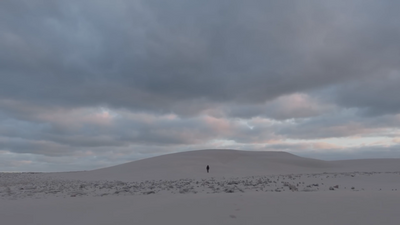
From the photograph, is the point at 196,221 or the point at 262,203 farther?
the point at 262,203

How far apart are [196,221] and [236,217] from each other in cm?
104

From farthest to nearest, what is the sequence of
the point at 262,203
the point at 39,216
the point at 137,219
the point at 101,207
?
the point at 101,207, the point at 39,216, the point at 262,203, the point at 137,219

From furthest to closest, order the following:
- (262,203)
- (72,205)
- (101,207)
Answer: (72,205), (101,207), (262,203)

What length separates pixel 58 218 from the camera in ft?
31.0

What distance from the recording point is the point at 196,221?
25.2ft

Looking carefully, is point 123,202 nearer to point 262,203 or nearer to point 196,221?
point 196,221

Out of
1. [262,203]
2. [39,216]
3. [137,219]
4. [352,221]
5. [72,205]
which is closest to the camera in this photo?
[352,221]

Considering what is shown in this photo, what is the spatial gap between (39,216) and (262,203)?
7248 mm

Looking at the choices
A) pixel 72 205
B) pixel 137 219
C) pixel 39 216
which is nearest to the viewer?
pixel 137 219

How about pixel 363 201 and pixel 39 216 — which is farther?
pixel 39 216

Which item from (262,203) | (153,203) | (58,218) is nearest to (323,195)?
(262,203)

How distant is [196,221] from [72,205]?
19.3 feet

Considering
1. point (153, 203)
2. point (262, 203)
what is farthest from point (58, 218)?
point (262, 203)

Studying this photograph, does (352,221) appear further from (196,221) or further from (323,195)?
(196,221)
